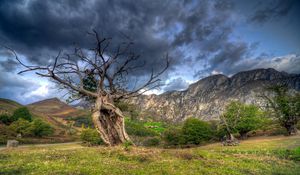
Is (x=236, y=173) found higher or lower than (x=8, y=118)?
lower

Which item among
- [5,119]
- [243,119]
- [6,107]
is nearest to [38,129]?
[5,119]

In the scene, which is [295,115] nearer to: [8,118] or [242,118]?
[242,118]

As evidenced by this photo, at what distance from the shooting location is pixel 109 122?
79.5 feet

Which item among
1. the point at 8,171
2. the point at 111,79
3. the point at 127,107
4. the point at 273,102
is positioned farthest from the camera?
the point at 273,102

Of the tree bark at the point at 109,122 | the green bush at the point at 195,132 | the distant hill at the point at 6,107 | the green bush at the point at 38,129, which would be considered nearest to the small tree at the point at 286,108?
the green bush at the point at 195,132

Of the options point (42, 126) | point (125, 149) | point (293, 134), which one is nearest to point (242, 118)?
point (293, 134)

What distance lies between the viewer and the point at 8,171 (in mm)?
9844

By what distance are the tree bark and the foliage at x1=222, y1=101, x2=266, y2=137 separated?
63448 mm

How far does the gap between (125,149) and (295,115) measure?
240 ft

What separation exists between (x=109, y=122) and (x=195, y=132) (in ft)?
222

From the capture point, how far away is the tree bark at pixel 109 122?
22.9 m

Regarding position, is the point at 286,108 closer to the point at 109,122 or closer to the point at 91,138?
the point at 91,138

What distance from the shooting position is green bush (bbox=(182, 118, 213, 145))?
85.8m

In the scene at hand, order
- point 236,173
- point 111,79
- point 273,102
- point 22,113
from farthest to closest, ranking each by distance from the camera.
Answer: point 22,113 < point 273,102 < point 111,79 < point 236,173
